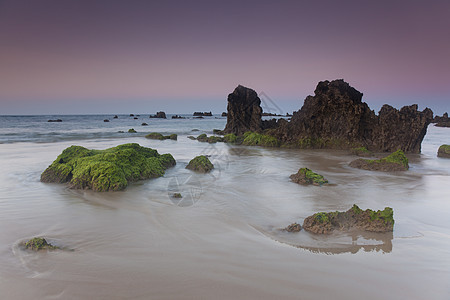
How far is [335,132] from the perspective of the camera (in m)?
16.5

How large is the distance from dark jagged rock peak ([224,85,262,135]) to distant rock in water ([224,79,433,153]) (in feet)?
22.7

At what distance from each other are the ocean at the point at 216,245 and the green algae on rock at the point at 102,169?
32 cm

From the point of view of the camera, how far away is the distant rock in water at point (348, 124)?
1485cm

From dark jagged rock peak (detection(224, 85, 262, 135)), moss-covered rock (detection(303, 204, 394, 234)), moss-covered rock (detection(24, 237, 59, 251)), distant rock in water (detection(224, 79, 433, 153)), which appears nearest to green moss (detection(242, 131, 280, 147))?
distant rock in water (detection(224, 79, 433, 153))

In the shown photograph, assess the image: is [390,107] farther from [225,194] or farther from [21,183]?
[21,183]

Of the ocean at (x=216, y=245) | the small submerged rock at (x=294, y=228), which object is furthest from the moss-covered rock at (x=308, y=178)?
the small submerged rock at (x=294, y=228)

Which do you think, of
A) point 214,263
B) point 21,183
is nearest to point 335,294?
point 214,263

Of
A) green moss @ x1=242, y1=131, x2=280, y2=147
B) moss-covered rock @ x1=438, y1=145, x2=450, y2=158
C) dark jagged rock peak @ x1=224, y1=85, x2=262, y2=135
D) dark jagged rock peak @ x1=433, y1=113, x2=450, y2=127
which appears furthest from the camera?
dark jagged rock peak @ x1=433, y1=113, x2=450, y2=127

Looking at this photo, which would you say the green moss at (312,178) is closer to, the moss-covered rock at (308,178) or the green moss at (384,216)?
the moss-covered rock at (308,178)

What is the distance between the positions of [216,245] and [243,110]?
2238cm

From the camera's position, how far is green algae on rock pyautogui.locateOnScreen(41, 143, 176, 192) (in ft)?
22.4

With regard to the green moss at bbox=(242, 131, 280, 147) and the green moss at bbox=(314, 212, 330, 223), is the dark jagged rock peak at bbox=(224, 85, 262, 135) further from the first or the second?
the green moss at bbox=(314, 212, 330, 223)

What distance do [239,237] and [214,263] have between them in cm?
87

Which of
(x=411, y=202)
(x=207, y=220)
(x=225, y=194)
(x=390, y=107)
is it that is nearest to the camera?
(x=207, y=220)
